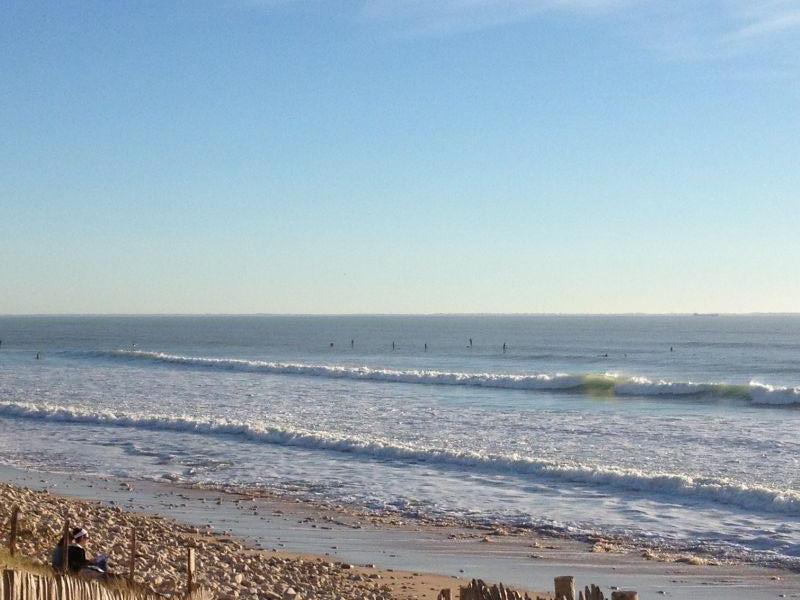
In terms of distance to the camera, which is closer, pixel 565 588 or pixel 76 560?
pixel 565 588

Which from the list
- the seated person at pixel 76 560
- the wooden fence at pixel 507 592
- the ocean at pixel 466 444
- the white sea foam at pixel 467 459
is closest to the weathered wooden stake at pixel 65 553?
the seated person at pixel 76 560

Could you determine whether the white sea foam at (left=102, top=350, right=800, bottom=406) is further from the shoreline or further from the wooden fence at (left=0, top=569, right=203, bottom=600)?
the wooden fence at (left=0, top=569, right=203, bottom=600)

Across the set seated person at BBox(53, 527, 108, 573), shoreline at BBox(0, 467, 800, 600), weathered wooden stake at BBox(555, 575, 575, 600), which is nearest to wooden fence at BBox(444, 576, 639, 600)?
weathered wooden stake at BBox(555, 575, 575, 600)

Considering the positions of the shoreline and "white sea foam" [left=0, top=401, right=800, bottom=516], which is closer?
the shoreline

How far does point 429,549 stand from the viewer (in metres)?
13.9

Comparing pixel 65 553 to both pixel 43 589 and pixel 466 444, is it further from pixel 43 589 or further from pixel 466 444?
pixel 466 444

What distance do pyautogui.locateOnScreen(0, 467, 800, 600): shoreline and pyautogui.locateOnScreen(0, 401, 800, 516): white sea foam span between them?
15.3ft

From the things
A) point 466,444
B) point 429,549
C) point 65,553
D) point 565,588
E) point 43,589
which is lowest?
point 429,549

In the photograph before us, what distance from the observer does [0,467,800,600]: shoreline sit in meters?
12.1

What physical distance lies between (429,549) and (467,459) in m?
8.22

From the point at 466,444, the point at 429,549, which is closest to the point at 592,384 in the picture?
the point at 466,444

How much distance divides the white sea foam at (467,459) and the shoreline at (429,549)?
15.3ft

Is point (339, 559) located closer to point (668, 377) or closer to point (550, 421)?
point (550, 421)

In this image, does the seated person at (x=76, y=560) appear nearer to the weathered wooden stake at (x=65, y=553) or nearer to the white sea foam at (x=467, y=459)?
the weathered wooden stake at (x=65, y=553)
